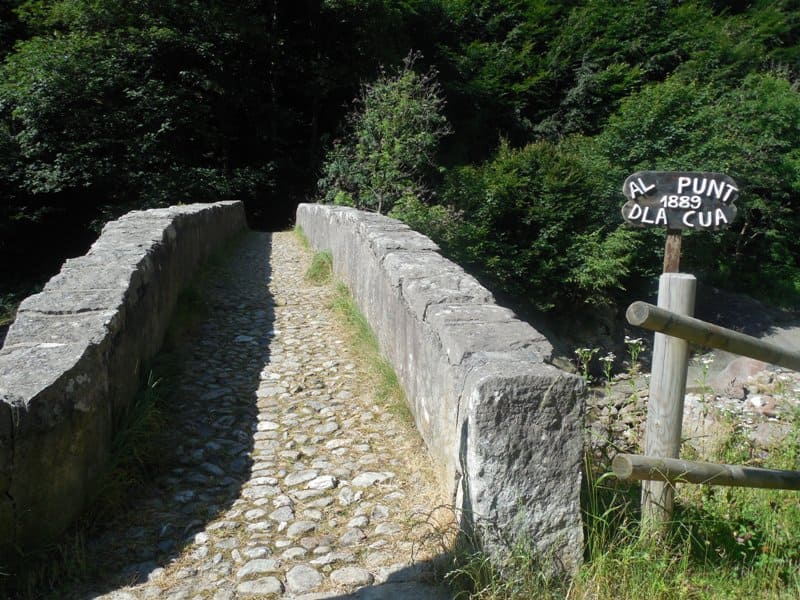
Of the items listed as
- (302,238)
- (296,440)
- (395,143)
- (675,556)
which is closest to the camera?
(675,556)

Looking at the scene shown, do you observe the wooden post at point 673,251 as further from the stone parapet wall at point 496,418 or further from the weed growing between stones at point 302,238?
the weed growing between stones at point 302,238

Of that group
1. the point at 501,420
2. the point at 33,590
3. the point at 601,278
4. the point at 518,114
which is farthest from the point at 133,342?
the point at 518,114

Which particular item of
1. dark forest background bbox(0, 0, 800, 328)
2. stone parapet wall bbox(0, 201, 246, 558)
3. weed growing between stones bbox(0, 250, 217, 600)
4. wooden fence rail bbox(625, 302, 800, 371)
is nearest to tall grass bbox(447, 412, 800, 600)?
wooden fence rail bbox(625, 302, 800, 371)

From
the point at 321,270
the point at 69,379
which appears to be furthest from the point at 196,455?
the point at 321,270

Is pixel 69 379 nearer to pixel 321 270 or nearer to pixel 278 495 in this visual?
pixel 278 495

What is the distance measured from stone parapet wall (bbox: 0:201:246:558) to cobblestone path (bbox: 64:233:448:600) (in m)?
0.29

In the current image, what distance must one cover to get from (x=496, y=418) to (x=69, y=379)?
170cm

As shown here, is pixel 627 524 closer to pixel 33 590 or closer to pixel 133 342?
pixel 33 590

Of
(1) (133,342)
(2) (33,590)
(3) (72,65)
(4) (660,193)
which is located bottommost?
(2) (33,590)

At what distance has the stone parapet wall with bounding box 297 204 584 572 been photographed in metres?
2.24

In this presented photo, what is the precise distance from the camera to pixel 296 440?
3.56m

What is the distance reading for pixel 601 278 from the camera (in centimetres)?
1519

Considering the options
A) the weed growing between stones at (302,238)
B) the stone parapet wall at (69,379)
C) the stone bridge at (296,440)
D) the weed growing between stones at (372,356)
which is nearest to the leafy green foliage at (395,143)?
the weed growing between stones at (302,238)

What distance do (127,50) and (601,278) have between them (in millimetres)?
14759
